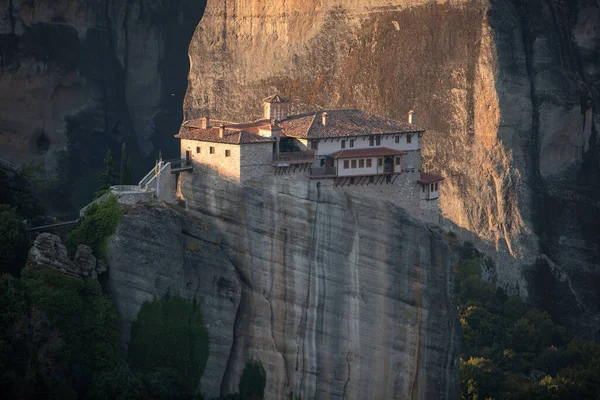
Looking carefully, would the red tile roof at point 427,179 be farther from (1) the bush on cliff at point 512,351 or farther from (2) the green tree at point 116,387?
(2) the green tree at point 116,387

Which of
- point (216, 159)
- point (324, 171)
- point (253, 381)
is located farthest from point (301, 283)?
point (216, 159)

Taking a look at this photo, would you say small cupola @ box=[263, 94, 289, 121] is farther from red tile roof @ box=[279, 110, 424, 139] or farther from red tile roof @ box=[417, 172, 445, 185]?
red tile roof @ box=[417, 172, 445, 185]

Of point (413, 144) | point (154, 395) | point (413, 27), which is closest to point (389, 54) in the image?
point (413, 27)

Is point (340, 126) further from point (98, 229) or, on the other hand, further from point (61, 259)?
point (61, 259)

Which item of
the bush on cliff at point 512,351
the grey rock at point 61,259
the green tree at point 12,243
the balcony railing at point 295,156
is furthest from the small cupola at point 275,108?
the bush on cliff at point 512,351

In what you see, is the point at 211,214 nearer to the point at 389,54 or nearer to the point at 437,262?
the point at 437,262
